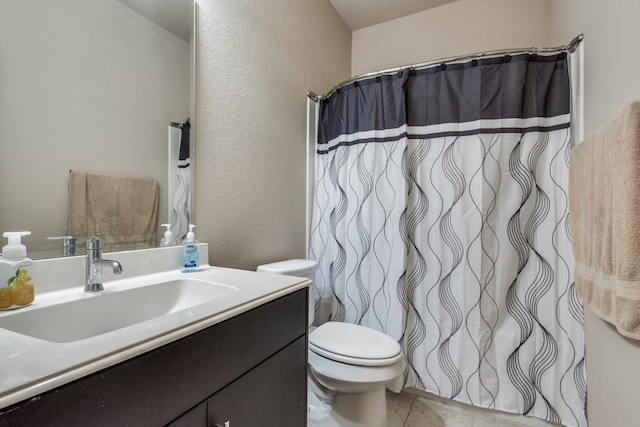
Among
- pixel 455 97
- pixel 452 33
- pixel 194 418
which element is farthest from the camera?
pixel 452 33

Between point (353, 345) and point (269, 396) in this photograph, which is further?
point (353, 345)

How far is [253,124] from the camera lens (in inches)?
58.1

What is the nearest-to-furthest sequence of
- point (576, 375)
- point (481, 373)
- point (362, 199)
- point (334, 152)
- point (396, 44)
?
point (576, 375) < point (481, 373) < point (362, 199) < point (334, 152) < point (396, 44)

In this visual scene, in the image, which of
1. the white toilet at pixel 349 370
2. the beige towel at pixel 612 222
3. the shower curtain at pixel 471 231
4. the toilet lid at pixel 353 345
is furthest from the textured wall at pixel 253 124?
the beige towel at pixel 612 222

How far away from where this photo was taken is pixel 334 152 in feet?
6.19

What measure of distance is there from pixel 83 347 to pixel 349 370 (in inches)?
38.8

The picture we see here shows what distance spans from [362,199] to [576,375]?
1286 millimetres

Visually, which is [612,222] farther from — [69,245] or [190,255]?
[69,245]

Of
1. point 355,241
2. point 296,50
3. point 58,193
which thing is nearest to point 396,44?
point 296,50

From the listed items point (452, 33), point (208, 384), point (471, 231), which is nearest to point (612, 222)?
point (471, 231)

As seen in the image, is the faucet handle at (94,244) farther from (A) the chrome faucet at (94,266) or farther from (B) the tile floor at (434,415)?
(B) the tile floor at (434,415)

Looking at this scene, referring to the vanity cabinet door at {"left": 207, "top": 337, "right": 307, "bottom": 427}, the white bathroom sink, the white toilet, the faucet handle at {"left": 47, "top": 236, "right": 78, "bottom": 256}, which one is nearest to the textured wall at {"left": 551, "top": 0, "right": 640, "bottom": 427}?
the white toilet

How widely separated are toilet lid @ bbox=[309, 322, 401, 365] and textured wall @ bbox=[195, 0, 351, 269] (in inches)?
18.9

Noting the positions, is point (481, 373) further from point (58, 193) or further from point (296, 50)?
point (296, 50)
